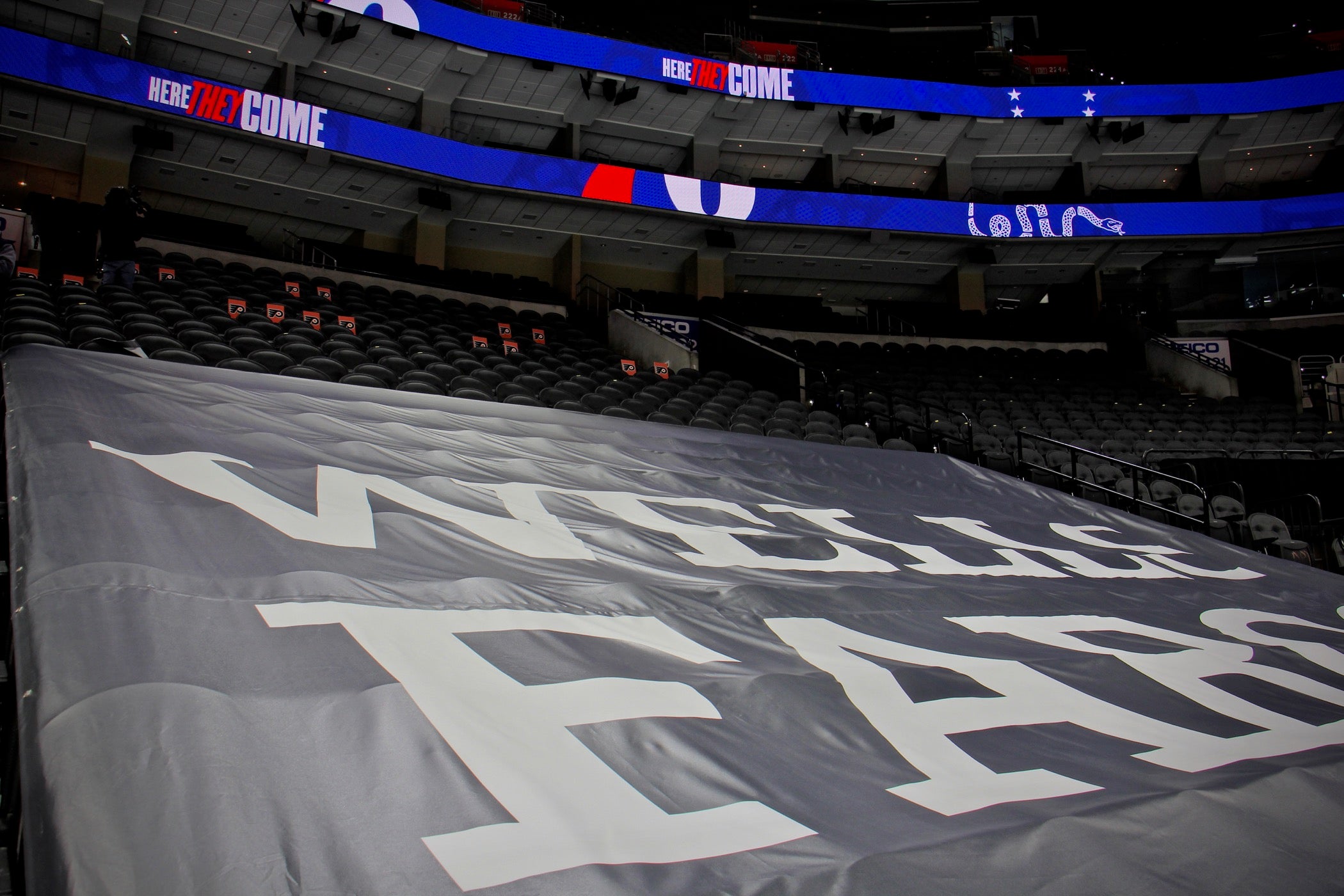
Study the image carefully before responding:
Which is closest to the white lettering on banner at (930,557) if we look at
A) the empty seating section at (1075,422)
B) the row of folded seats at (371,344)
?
the row of folded seats at (371,344)

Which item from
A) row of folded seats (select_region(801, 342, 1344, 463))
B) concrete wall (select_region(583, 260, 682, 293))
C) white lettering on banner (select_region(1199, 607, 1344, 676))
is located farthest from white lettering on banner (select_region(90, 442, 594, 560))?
concrete wall (select_region(583, 260, 682, 293))

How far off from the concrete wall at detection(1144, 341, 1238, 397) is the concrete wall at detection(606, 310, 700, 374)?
1089 centimetres

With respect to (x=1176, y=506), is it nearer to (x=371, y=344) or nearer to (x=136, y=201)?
(x=371, y=344)

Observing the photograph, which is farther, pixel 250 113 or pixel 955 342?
pixel 955 342

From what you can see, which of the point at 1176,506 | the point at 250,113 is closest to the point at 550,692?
the point at 1176,506

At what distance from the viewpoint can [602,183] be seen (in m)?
17.1

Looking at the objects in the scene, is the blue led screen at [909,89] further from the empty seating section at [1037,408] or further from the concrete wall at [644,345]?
the concrete wall at [644,345]

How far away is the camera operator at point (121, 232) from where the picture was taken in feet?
24.5

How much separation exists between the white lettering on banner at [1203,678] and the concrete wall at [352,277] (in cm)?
1237

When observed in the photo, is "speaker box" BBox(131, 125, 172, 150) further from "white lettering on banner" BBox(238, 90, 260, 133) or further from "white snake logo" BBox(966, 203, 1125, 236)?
"white snake logo" BBox(966, 203, 1125, 236)

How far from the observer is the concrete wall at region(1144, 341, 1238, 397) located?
1728 cm

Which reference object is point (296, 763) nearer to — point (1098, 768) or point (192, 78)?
point (1098, 768)

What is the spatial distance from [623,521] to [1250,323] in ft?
68.7

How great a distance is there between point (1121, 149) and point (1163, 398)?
773 centimetres
